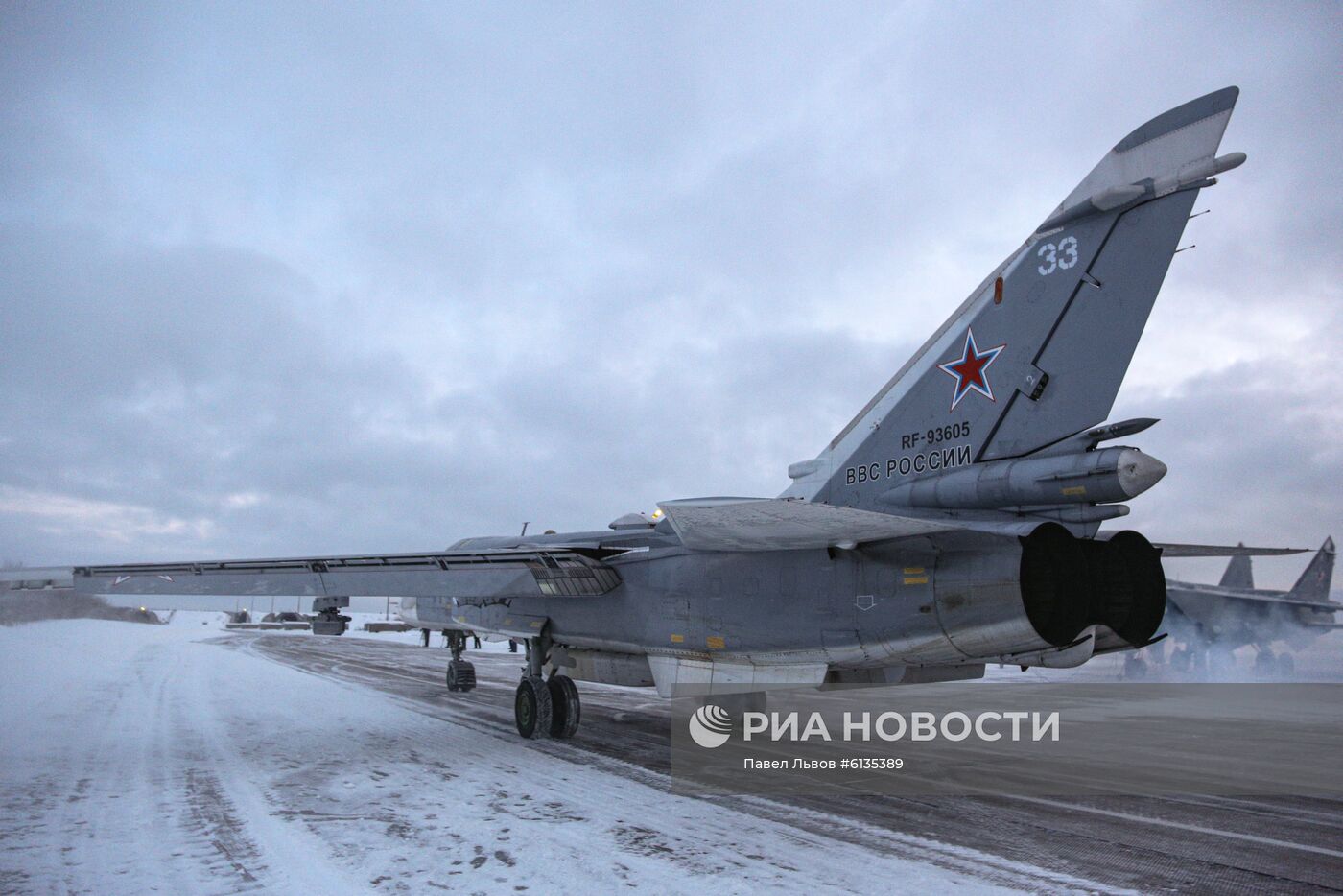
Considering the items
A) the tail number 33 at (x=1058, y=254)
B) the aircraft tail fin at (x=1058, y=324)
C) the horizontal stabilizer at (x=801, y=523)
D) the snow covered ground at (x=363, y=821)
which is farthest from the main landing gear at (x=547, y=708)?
the tail number 33 at (x=1058, y=254)

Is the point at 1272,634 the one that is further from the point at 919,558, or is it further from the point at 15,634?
the point at 15,634

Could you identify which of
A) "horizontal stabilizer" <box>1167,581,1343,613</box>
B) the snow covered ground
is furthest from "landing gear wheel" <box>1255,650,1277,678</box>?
the snow covered ground

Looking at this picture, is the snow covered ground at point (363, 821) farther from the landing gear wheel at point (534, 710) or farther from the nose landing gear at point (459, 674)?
the nose landing gear at point (459, 674)

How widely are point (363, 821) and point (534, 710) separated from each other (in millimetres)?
4198

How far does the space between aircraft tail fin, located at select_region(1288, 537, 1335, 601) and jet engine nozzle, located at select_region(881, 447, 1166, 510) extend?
35.6 meters

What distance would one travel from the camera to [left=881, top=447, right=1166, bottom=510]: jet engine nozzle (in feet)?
16.8

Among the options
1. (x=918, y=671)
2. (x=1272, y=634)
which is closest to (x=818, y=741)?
(x=918, y=671)

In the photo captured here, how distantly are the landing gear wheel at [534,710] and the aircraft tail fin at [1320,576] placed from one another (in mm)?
35575

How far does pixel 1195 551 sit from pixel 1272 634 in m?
29.3

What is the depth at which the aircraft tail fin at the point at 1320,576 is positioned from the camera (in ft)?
106

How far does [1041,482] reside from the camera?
559 cm

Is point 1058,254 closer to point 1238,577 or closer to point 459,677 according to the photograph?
point 459,677

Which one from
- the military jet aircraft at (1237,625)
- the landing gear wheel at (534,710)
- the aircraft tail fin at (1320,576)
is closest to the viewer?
the landing gear wheel at (534,710)

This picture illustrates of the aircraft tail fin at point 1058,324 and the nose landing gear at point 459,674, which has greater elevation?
the aircraft tail fin at point 1058,324
